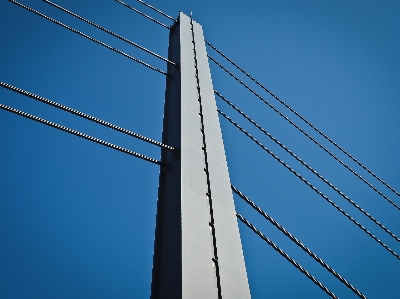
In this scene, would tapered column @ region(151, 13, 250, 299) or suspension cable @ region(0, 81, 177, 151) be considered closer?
tapered column @ region(151, 13, 250, 299)

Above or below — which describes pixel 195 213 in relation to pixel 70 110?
below

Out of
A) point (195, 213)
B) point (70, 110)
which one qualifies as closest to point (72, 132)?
point (70, 110)

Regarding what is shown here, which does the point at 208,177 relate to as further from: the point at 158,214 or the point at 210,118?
the point at 210,118

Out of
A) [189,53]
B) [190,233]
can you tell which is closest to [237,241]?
[190,233]

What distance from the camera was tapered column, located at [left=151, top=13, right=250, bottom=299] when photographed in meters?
0.86

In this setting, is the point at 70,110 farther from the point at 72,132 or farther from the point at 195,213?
the point at 195,213

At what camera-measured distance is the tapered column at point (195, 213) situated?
0.86 m

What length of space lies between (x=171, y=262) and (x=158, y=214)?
240mm

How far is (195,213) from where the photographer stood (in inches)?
39.1

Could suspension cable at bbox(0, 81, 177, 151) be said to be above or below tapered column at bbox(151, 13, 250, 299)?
above

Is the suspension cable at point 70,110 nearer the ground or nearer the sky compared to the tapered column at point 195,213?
nearer the sky

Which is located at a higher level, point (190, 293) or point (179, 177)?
point (179, 177)

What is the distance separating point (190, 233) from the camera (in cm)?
92

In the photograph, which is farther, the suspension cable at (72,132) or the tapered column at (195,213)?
the suspension cable at (72,132)
